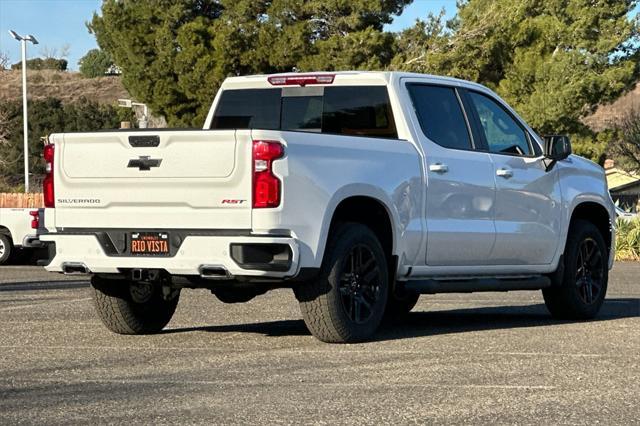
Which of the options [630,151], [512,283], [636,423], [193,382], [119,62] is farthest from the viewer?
[630,151]

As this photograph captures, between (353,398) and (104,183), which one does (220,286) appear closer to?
(104,183)

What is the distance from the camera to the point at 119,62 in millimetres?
51656

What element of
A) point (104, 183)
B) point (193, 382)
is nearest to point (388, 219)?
point (104, 183)

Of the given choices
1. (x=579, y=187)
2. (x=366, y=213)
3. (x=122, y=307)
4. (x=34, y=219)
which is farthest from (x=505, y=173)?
(x=34, y=219)

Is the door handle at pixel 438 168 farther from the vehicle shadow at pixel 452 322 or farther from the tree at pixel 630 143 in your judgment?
the tree at pixel 630 143

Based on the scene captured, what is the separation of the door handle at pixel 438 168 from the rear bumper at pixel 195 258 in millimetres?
1796

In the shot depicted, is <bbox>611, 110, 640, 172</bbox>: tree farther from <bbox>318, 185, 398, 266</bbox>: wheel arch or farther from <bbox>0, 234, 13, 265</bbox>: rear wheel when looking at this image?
<bbox>318, 185, 398, 266</bbox>: wheel arch

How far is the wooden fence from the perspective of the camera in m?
36.0

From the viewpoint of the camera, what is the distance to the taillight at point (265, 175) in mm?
9203

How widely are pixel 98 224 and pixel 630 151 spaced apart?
6285 cm

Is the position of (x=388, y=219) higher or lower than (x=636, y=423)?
higher

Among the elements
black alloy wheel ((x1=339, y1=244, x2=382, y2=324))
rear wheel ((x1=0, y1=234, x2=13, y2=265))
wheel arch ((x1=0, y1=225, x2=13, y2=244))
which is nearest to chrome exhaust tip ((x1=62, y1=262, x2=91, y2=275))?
black alloy wheel ((x1=339, y1=244, x2=382, y2=324))

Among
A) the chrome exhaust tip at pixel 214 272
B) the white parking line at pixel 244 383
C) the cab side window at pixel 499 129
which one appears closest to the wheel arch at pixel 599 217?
the cab side window at pixel 499 129

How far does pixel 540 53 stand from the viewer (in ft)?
163
